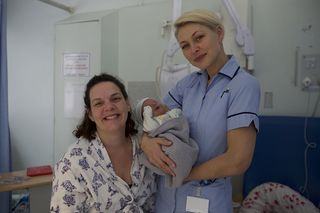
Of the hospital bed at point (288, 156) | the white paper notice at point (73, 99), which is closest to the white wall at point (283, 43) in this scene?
the hospital bed at point (288, 156)

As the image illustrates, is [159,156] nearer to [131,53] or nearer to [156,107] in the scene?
[156,107]

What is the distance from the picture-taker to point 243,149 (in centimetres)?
101

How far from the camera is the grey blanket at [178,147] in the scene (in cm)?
106

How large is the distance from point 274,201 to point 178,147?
3.77 ft

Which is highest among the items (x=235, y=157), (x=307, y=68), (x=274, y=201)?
(x=307, y=68)

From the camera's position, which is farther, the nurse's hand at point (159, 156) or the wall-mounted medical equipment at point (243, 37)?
the wall-mounted medical equipment at point (243, 37)

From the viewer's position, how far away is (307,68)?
2209 mm

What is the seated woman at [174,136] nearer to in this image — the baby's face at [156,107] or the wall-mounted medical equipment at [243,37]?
the baby's face at [156,107]

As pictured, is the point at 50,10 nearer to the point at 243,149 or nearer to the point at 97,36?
the point at 97,36

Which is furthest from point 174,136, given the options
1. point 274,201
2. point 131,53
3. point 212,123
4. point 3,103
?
point 131,53

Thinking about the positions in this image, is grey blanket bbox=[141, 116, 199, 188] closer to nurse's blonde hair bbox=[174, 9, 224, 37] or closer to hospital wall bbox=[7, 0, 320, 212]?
nurse's blonde hair bbox=[174, 9, 224, 37]

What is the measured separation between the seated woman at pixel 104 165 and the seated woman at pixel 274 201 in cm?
80

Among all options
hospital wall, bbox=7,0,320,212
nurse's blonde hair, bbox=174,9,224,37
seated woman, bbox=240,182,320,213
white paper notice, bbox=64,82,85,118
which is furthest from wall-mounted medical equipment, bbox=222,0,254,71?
white paper notice, bbox=64,82,85,118

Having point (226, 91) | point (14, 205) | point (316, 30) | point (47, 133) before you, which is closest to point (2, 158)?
point (14, 205)
